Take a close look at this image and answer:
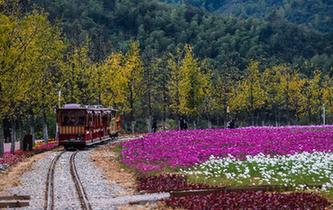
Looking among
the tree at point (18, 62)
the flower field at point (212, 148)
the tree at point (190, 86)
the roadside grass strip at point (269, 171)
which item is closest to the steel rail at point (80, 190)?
the flower field at point (212, 148)

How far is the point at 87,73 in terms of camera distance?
65.8 meters

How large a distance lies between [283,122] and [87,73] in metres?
65.1

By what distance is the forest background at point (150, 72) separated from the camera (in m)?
40.7

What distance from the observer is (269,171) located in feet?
72.0

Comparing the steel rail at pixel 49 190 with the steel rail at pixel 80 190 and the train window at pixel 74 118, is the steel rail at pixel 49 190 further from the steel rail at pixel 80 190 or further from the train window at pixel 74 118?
the train window at pixel 74 118

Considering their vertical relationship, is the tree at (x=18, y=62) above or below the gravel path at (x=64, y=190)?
above

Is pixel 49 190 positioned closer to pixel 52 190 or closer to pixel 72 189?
pixel 52 190

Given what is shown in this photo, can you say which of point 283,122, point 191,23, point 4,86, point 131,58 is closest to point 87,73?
point 131,58

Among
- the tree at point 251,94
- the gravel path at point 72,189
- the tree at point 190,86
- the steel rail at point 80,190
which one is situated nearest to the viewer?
the steel rail at point 80,190

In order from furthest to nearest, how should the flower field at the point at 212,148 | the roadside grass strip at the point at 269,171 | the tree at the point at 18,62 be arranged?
the tree at the point at 18,62 → the flower field at the point at 212,148 → the roadside grass strip at the point at 269,171

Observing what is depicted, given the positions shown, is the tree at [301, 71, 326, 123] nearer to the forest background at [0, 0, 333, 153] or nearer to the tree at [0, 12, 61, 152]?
the forest background at [0, 0, 333, 153]

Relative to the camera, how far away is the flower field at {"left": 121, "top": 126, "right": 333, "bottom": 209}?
1667 cm

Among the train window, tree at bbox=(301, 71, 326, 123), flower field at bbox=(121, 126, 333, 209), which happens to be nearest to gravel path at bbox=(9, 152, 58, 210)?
flower field at bbox=(121, 126, 333, 209)

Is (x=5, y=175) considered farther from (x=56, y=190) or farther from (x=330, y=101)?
(x=330, y=101)
